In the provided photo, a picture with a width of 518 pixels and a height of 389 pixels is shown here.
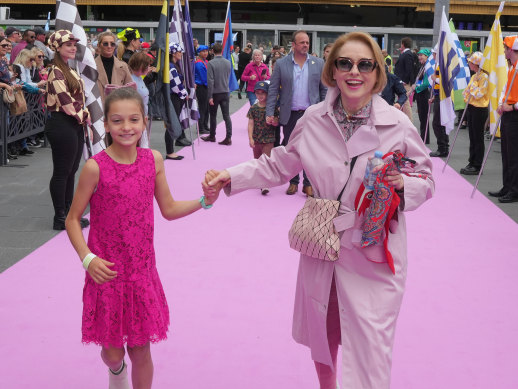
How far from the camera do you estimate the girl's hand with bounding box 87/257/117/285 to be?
2887mm

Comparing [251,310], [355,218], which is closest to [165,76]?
[251,310]

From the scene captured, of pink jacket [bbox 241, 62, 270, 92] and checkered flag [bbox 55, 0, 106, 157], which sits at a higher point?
checkered flag [bbox 55, 0, 106, 157]

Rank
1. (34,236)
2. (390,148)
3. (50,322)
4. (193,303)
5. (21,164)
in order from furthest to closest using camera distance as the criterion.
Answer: (21,164) → (34,236) → (193,303) → (50,322) → (390,148)

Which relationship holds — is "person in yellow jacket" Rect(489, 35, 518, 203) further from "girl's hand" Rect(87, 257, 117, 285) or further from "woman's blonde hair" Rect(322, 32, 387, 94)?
"girl's hand" Rect(87, 257, 117, 285)

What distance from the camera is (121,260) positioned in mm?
3059

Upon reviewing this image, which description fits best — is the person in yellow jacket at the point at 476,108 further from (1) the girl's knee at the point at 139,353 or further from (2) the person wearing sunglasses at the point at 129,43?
(1) the girl's knee at the point at 139,353

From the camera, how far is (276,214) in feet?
25.7

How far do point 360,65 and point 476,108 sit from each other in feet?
26.7

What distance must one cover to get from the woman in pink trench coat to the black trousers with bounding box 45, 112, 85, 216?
3.98 m

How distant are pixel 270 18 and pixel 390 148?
33.5 meters

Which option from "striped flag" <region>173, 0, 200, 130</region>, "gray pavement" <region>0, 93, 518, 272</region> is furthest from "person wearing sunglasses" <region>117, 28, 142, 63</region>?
"gray pavement" <region>0, 93, 518, 272</region>

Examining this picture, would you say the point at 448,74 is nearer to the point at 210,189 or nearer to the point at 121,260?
the point at 210,189

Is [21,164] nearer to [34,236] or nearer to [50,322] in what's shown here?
[34,236]

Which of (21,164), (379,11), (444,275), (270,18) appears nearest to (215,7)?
(270,18)
